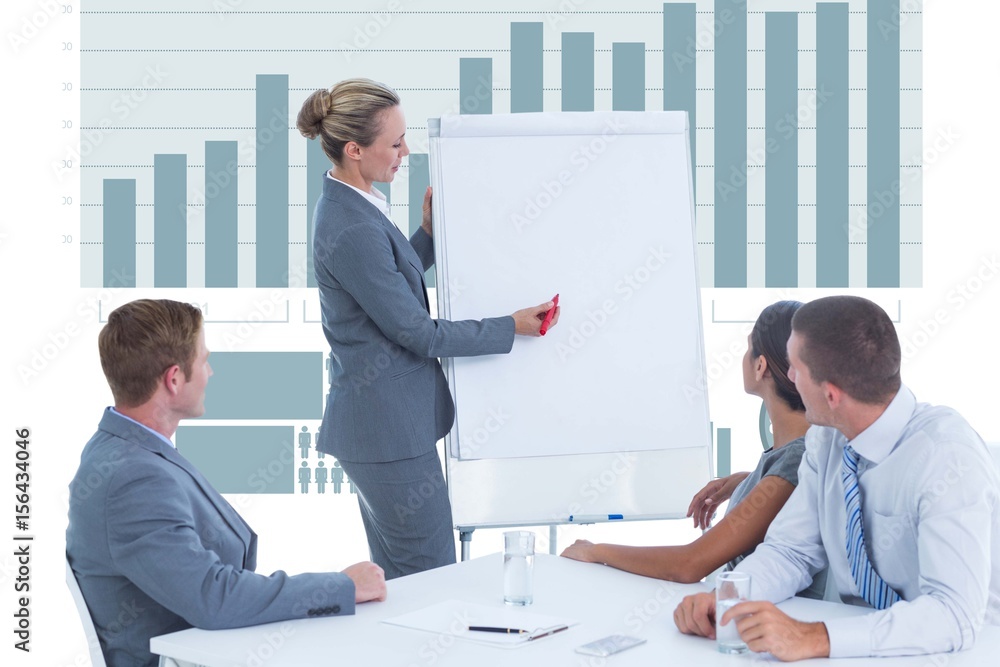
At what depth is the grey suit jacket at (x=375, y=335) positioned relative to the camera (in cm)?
255

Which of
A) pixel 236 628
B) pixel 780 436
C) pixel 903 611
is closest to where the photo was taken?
pixel 903 611

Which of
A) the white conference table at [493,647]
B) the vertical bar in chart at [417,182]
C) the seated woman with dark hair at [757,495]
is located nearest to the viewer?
the white conference table at [493,647]

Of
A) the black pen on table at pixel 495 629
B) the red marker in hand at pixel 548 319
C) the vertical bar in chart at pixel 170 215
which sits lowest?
the black pen on table at pixel 495 629

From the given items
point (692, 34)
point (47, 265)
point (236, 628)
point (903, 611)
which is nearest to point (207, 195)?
point (47, 265)

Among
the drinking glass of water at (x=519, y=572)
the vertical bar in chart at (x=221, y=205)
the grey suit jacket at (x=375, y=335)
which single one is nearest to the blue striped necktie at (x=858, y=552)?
the drinking glass of water at (x=519, y=572)

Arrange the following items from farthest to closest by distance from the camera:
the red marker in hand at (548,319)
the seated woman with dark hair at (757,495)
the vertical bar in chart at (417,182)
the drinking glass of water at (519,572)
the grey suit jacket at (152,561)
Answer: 1. the vertical bar in chart at (417,182)
2. the red marker in hand at (548,319)
3. the seated woman with dark hair at (757,495)
4. the drinking glass of water at (519,572)
5. the grey suit jacket at (152,561)

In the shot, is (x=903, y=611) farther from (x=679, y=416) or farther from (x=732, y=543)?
(x=679, y=416)

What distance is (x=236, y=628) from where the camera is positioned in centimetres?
171

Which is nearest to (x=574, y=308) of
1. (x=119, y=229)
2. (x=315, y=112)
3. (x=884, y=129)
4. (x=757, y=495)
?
(x=315, y=112)

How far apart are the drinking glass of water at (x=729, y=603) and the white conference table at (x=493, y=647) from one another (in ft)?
0.06

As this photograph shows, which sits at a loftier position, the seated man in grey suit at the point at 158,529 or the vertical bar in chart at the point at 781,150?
the vertical bar in chart at the point at 781,150

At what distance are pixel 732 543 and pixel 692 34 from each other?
2.55 meters

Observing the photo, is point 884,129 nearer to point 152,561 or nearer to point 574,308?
point 574,308

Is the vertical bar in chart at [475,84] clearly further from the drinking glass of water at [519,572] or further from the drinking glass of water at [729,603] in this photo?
the drinking glass of water at [729,603]
